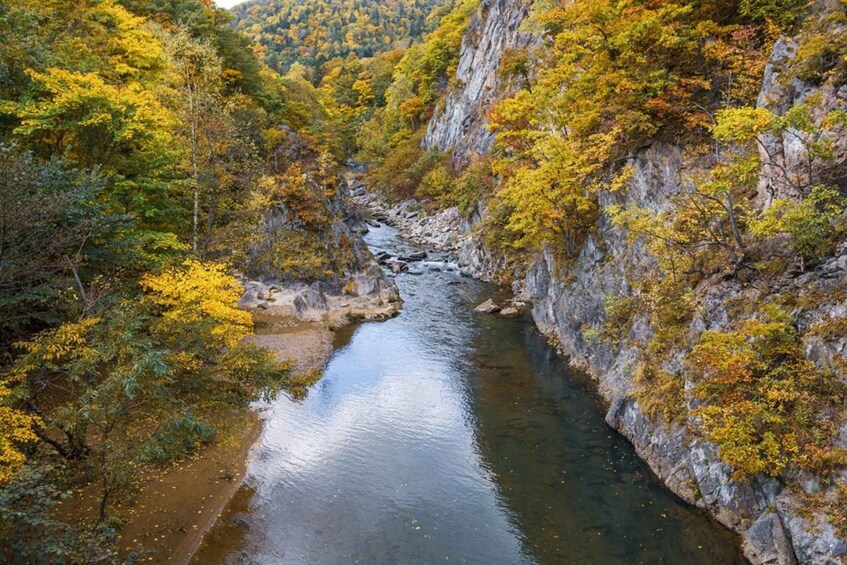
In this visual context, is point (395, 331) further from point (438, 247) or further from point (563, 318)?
point (438, 247)

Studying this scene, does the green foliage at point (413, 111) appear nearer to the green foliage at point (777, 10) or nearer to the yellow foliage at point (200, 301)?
the green foliage at point (777, 10)

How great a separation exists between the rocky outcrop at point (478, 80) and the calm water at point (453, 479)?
36.0 meters

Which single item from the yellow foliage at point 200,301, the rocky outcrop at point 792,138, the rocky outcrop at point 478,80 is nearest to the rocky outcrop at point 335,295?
the yellow foliage at point 200,301

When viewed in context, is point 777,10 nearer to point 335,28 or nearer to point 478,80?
point 478,80

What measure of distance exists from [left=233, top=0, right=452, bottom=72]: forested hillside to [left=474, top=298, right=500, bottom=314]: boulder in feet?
387

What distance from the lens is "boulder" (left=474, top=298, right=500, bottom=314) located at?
3281 cm

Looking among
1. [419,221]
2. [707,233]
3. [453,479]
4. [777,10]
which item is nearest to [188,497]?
[453,479]

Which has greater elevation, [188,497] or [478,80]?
[478,80]

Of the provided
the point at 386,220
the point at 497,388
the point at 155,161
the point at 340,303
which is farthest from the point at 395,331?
the point at 386,220

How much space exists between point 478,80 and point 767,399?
54129 mm

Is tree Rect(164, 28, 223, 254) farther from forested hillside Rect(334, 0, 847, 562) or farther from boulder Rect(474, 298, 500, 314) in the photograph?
boulder Rect(474, 298, 500, 314)

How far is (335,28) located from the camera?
162 metres

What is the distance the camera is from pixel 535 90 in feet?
93.1

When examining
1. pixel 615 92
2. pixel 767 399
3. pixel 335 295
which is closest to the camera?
pixel 767 399
